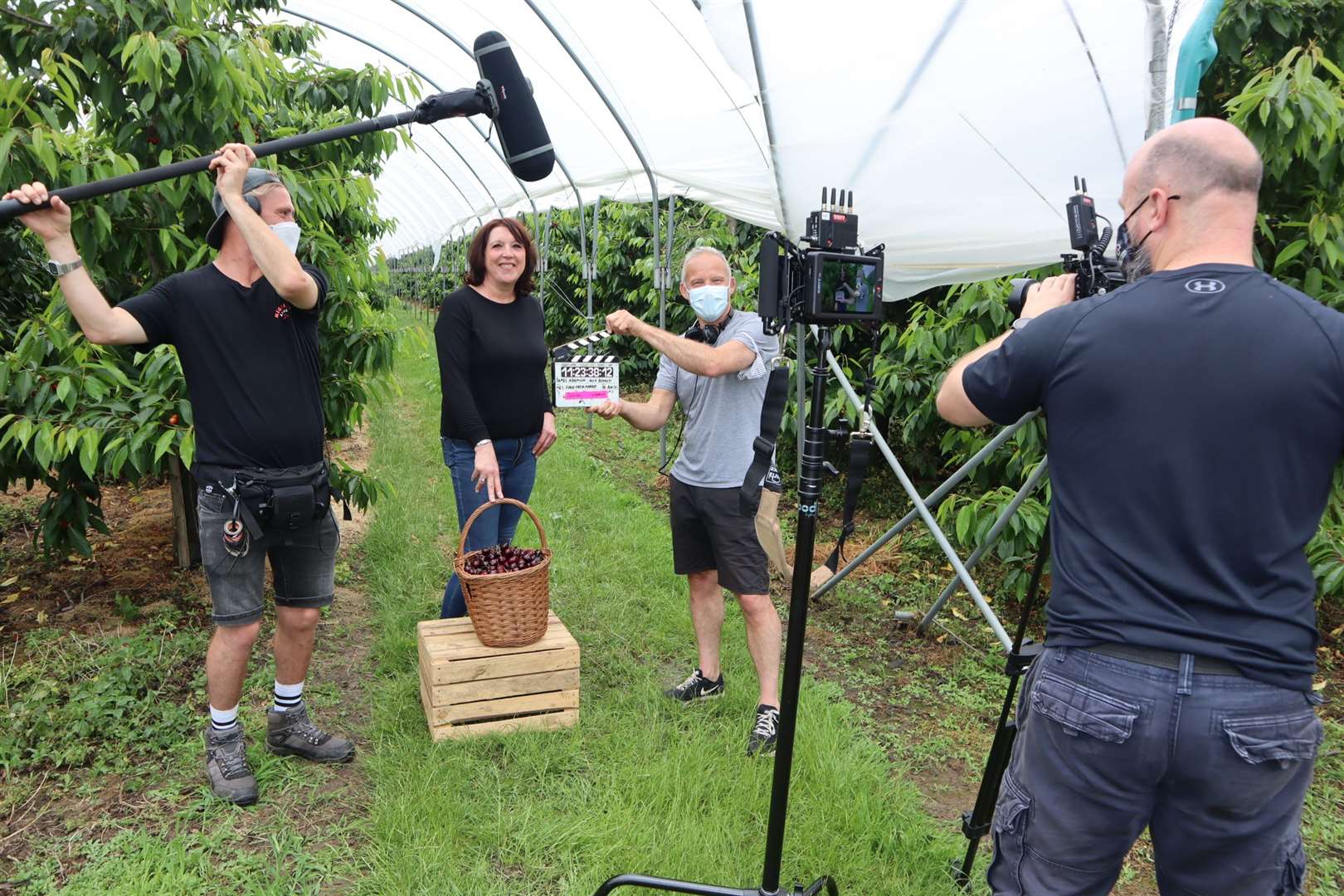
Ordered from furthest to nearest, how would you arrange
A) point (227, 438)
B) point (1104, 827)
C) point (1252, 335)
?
point (227, 438) < point (1104, 827) < point (1252, 335)

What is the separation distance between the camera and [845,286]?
6.49 feet

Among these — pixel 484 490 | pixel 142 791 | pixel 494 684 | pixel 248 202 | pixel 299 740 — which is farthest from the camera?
pixel 484 490

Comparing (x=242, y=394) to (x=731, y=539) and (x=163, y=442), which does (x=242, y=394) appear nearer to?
(x=163, y=442)

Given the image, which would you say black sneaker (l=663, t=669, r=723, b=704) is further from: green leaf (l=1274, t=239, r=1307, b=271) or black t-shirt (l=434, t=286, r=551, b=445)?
green leaf (l=1274, t=239, r=1307, b=271)

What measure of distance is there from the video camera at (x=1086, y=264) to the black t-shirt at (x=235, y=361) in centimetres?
217

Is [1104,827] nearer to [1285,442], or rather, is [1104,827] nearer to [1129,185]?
[1285,442]

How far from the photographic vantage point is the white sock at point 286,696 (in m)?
3.09

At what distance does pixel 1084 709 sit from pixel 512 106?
1910mm

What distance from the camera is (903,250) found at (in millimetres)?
3598

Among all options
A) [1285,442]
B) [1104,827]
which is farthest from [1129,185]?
[1104,827]

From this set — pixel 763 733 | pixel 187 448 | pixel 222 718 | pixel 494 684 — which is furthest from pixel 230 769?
pixel 763 733

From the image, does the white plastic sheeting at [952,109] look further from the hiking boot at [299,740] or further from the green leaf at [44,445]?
the green leaf at [44,445]

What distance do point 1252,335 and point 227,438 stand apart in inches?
106

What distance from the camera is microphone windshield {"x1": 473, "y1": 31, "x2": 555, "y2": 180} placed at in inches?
86.4
